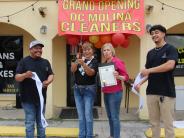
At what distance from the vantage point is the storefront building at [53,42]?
30.3 feet

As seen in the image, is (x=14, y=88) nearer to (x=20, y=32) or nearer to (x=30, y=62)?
(x=20, y=32)

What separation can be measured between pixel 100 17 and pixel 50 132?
2.95 metres

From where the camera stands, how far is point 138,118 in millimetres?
9508

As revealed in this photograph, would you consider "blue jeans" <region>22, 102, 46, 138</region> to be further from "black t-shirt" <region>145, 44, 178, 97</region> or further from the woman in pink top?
"black t-shirt" <region>145, 44, 178, 97</region>

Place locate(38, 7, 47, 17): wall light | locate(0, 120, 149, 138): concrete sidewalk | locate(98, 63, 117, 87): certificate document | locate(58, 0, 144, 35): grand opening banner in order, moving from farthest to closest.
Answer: locate(38, 7, 47, 17): wall light < locate(58, 0, 144, 35): grand opening banner < locate(0, 120, 149, 138): concrete sidewalk < locate(98, 63, 117, 87): certificate document

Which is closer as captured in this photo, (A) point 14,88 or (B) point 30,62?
(B) point 30,62

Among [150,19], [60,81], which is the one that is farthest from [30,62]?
[60,81]

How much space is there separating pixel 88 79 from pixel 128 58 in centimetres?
444

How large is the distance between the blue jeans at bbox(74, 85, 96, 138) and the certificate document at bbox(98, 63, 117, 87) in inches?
10.1

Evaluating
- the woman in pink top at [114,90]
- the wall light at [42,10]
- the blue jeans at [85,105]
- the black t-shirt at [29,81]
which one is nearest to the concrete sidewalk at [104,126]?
the blue jeans at [85,105]

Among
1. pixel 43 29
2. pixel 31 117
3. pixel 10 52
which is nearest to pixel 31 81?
pixel 31 117

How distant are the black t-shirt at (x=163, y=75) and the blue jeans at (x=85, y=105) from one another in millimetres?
1286

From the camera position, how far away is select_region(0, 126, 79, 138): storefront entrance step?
7.59m

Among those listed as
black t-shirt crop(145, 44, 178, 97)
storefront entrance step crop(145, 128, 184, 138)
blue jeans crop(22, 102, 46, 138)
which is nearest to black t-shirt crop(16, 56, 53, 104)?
blue jeans crop(22, 102, 46, 138)
